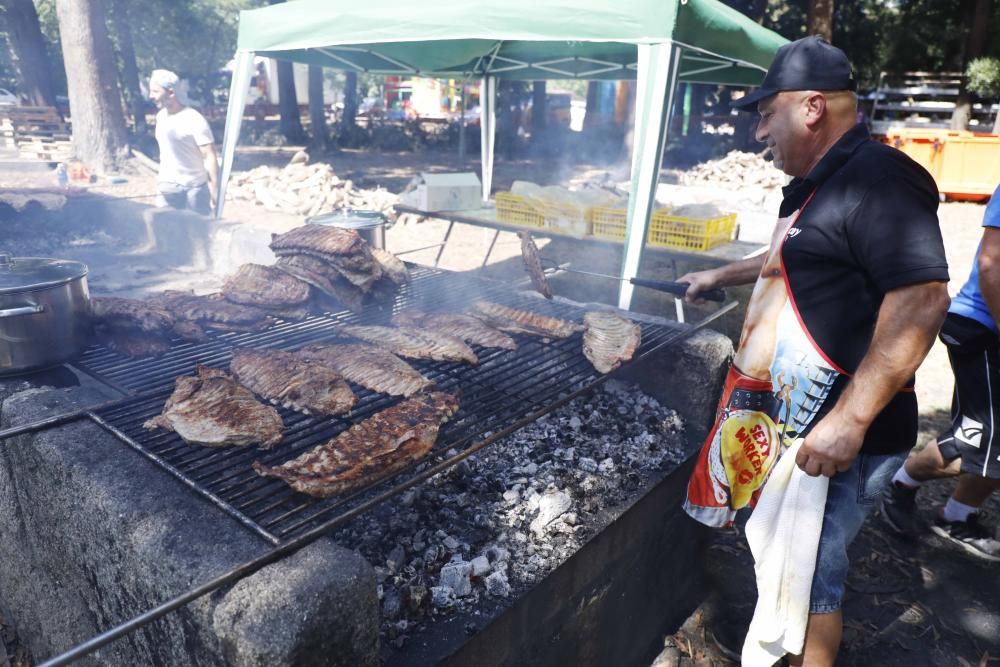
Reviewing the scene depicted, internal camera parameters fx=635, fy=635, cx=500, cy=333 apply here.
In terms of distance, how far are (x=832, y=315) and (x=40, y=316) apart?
360 cm

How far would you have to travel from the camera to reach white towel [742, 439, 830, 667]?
2562 millimetres

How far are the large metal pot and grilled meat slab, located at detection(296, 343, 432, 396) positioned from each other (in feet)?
3.79

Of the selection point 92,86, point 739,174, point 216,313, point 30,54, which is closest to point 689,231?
point 216,313

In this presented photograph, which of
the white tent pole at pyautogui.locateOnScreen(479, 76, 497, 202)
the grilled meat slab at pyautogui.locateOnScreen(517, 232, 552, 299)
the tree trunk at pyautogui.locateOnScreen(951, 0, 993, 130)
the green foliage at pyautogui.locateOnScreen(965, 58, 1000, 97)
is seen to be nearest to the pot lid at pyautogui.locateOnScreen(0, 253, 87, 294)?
the grilled meat slab at pyautogui.locateOnScreen(517, 232, 552, 299)

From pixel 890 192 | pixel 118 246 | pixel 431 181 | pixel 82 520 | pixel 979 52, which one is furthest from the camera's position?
pixel 979 52

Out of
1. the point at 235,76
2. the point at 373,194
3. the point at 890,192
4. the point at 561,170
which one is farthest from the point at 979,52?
the point at 890,192

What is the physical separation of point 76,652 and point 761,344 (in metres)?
2.50

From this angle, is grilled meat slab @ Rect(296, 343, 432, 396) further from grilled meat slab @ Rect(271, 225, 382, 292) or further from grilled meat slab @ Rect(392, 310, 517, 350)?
grilled meat slab @ Rect(271, 225, 382, 292)

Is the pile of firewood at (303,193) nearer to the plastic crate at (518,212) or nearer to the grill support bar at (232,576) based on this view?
the plastic crate at (518,212)

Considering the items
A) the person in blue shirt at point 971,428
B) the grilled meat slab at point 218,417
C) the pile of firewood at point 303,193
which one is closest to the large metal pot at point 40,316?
the grilled meat slab at point 218,417

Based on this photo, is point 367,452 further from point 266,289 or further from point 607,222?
point 607,222

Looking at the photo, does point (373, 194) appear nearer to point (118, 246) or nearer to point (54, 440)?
point (118, 246)

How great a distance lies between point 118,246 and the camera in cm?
957

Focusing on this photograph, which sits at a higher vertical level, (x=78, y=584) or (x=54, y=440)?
(x=54, y=440)
